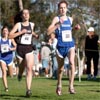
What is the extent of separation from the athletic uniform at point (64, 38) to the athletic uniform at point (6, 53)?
8.24 ft

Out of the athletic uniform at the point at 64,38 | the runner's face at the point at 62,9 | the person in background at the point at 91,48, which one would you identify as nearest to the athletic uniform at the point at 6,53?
the athletic uniform at the point at 64,38

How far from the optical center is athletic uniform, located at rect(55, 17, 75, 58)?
9602mm

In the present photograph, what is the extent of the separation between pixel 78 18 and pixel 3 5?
7.94 m

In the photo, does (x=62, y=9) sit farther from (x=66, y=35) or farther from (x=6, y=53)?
(x=6, y=53)

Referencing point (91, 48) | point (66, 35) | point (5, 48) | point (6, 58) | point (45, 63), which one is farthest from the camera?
point (45, 63)

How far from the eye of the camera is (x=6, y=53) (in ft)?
39.7

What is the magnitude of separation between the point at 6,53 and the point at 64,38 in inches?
113

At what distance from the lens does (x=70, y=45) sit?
969 cm

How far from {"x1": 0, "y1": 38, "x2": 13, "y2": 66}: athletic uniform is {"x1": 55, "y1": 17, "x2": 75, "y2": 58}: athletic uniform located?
2.51 metres

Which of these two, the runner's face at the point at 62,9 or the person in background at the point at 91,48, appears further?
the person in background at the point at 91,48

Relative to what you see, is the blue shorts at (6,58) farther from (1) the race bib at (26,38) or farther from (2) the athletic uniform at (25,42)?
(1) the race bib at (26,38)

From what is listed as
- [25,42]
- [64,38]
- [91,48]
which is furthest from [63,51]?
[91,48]

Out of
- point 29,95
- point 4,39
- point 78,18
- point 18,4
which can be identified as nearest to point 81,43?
point 78,18

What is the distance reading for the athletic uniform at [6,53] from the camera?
11891 mm
